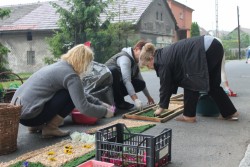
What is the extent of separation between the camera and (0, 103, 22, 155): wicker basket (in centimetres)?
351

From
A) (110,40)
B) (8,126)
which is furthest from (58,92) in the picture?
(110,40)

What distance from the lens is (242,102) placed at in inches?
281

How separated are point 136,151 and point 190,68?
2.16 m

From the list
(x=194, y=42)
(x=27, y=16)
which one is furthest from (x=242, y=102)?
(x=27, y=16)

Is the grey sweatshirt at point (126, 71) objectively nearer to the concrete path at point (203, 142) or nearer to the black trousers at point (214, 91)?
the concrete path at point (203, 142)

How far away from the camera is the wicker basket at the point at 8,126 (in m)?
3.51

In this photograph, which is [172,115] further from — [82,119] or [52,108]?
[52,108]

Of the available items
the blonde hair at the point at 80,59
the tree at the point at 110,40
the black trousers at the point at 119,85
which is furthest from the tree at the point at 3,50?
the blonde hair at the point at 80,59

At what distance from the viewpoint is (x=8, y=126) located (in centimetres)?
358

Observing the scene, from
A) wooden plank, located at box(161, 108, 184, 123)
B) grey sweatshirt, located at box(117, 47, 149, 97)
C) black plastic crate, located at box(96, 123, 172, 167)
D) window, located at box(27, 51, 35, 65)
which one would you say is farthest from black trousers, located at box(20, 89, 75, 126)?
window, located at box(27, 51, 35, 65)

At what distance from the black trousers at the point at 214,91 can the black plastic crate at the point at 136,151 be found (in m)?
1.71

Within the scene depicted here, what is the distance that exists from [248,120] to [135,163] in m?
2.94

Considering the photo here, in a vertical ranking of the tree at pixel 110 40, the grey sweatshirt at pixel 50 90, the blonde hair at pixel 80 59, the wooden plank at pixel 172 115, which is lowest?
the wooden plank at pixel 172 115

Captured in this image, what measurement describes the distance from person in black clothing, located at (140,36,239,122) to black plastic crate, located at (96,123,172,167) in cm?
169
